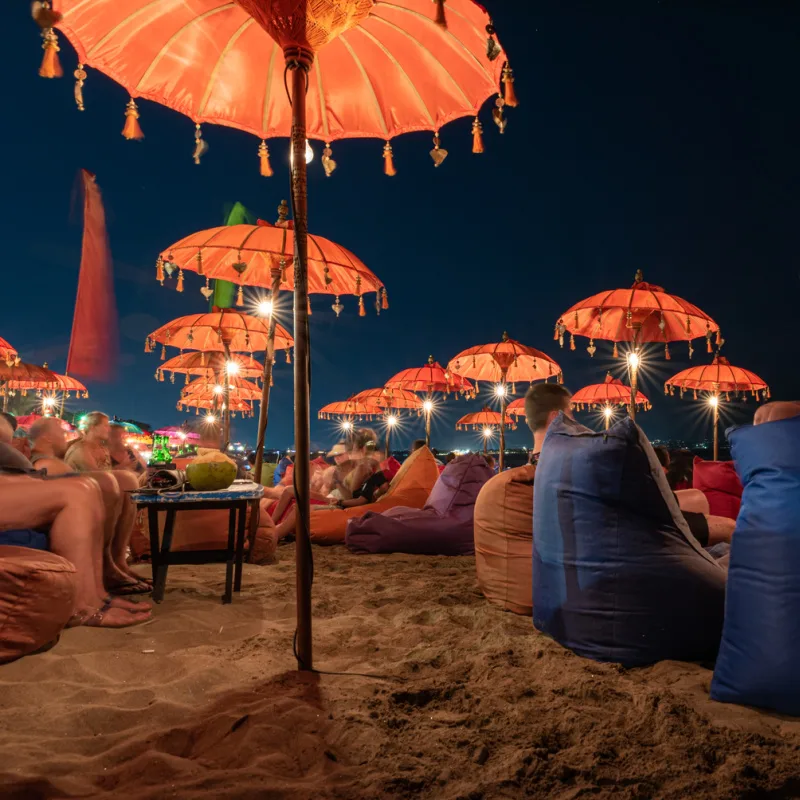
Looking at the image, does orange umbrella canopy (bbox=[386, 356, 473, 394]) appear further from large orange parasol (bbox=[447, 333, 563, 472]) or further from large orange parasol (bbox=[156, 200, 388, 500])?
large orange parasol (bbox=[156, 200, 388, 500])

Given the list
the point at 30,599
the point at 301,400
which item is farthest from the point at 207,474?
the point at 301,400

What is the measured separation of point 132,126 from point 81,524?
1968 mm

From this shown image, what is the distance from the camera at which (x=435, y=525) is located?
500 centimetres

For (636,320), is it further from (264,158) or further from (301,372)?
(301,372)

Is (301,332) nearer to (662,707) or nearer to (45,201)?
(662,707)

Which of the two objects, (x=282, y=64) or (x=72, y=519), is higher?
(x=282, y=64)

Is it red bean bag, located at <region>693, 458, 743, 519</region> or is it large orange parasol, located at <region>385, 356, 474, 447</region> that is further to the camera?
large orange parasol, located at <region>385, 356, 474, 447</region>

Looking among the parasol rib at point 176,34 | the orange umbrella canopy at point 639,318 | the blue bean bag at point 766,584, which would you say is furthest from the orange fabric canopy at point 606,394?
the parasol rib at point 176,34

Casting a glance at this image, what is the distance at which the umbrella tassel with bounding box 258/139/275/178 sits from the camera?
3.16 metres

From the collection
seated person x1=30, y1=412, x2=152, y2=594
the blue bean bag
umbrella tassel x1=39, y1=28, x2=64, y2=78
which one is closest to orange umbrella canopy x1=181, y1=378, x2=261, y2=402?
seated person x1=30, y1=412, x2=152, y2=594

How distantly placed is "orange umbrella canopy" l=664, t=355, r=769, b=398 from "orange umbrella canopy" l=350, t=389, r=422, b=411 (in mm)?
6839

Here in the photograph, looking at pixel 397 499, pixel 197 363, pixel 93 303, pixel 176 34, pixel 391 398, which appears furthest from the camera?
pixel 391 398

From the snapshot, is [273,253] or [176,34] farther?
[273,253]

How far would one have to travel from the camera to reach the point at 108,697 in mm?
1875
